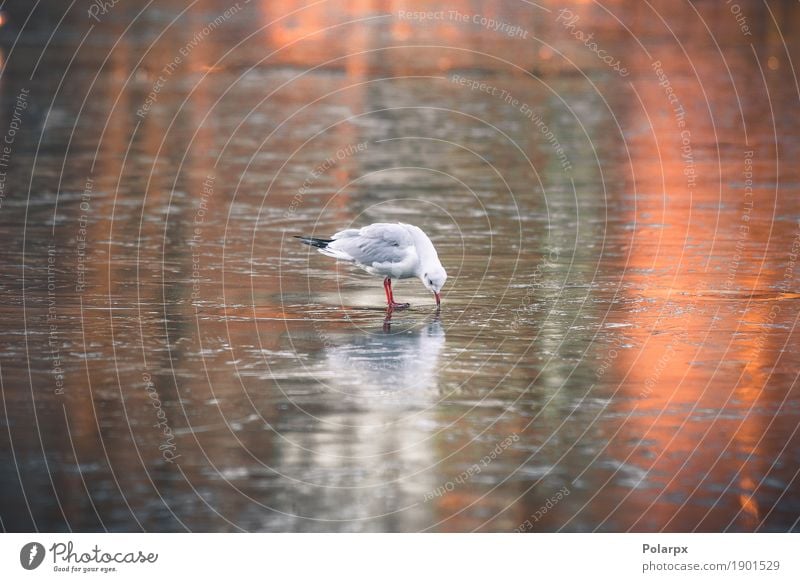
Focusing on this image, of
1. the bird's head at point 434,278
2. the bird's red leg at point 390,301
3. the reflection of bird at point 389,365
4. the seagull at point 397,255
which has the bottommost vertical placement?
the reflection of bird at point 389,365

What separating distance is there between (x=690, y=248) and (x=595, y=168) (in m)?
6.04

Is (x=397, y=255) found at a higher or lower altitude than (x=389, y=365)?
higher

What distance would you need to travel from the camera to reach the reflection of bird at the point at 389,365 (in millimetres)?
11383

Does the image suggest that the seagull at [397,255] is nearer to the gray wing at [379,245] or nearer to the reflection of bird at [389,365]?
the gray wing at [379,245]

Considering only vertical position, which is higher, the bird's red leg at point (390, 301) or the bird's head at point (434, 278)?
the bird's head at point (434, 278)

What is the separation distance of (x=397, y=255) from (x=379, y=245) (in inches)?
10.5

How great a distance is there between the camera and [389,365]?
12148 mm

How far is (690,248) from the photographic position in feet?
56.1

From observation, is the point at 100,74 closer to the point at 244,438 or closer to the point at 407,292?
the point at 407,292

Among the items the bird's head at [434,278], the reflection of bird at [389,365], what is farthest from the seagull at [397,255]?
the reflection of bird at [389,365]

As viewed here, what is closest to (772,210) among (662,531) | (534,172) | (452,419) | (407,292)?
(534,172)

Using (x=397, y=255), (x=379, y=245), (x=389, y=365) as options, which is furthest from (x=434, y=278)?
(x=389, y=365)

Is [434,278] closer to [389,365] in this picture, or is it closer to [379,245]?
[379,245]

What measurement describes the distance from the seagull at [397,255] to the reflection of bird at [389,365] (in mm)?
685
